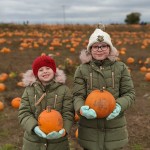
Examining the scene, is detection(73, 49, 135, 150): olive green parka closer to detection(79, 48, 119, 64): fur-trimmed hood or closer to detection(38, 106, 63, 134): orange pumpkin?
detection(79, 48, 119, 64): fur-trimmed hood

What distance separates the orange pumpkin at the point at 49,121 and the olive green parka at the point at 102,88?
343mm

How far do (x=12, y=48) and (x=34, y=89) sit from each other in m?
12.3

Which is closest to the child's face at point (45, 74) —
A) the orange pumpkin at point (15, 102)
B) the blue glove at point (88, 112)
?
the blue glove at point (88, 112)

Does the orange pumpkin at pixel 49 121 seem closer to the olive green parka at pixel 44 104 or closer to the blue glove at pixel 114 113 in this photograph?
the olive green parka at pixel 44 104

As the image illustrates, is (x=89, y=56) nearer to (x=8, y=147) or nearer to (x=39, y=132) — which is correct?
(x=39, y=132)

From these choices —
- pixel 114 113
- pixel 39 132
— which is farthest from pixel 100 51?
pixel 39 132

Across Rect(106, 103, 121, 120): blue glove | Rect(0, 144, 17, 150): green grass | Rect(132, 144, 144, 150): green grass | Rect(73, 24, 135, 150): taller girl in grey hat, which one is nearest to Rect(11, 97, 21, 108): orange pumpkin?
Rect(0, 144, 17, 150): green grass

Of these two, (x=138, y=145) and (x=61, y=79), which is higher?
(x=61, y=79)

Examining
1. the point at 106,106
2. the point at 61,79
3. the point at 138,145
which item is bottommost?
the point at 138,145

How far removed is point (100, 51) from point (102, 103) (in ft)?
2.15

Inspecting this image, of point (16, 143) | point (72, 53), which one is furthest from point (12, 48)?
point (16, 143)

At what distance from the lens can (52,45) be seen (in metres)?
16.6

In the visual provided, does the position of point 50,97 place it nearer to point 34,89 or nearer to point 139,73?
point 34,89

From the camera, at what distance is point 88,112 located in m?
3.86
